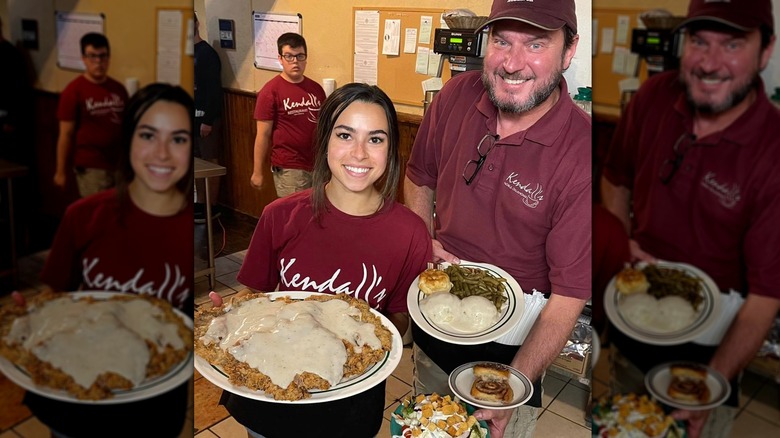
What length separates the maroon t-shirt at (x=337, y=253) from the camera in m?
0.79

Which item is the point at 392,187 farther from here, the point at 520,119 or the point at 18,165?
the point at 18,165

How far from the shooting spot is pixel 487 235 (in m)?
0.80

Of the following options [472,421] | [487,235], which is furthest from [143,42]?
[487,235]

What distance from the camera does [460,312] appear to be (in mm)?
739

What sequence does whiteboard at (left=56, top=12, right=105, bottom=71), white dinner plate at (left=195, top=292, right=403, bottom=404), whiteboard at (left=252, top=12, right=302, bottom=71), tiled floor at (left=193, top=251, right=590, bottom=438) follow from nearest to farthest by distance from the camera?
whiteboard at (left=56, top=12, right=105, bottom=71) < white dinner plate at (left=195, top=292, right=403, bottom=404) < tiled floor at (left=193, top=251, right=590, bottom=438) < whiteboard at (left=252, top=12, right=302, bottom=71)

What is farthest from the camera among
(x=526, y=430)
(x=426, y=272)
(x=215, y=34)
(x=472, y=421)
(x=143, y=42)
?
(x=215, y=34)

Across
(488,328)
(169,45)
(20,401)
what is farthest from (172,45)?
(488,328)

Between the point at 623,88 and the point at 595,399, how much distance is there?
94 mm

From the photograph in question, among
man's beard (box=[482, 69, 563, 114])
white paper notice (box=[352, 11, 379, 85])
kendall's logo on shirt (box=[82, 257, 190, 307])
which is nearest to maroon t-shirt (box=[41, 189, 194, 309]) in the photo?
kendall's logo on shirt (box=[82, 257, 190, 307])

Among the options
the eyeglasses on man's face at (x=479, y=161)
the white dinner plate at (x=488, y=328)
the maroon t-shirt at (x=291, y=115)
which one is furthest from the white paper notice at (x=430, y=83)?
the white dinner plate at (x=488, y=328)

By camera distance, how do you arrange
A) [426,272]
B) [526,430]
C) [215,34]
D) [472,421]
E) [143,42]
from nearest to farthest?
[143,42]
[472,421]
[426,272]
[526,430]
[215,34]

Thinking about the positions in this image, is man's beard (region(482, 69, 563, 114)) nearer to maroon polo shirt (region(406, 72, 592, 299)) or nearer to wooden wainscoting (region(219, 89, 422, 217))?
maroon polo shirt (region(406, 72, 592, 299))

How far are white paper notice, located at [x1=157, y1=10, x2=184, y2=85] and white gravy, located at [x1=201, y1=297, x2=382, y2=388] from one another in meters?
0.47

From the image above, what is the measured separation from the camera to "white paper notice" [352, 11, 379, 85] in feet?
3.40
